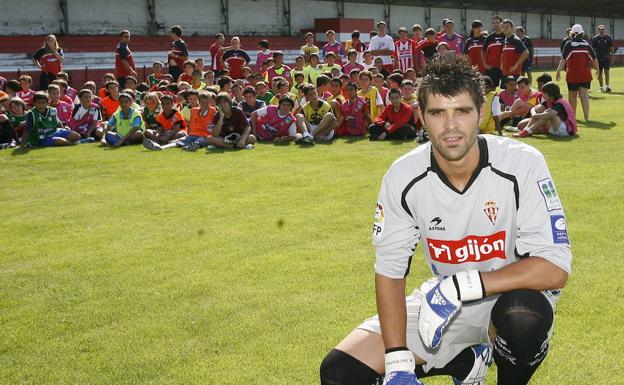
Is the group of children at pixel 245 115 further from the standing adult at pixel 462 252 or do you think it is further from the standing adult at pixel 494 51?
the standing adult at pixel 462 252

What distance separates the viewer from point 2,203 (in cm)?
958

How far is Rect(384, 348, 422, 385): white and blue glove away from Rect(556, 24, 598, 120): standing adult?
14.8 m

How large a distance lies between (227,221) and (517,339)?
526 centimetres

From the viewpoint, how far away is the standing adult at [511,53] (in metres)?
18.6

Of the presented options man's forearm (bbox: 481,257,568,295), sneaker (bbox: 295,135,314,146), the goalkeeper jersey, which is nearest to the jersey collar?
the goalkeeper jersey

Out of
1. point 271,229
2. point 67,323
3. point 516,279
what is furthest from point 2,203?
point 516,279

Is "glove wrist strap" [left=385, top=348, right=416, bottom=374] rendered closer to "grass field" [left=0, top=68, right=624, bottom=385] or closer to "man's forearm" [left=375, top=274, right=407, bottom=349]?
"man's forearm" [left=375, top=274, right=407, bottom=349]

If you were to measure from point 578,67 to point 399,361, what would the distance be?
15.5 meters

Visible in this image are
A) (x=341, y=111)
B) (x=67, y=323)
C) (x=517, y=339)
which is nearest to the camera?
(x=517, y=339)

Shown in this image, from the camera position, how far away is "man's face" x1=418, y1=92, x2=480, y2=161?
3.25m

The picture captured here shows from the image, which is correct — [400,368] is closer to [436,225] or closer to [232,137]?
[436,225]

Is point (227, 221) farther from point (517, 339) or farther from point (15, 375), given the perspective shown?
point (517, 339)

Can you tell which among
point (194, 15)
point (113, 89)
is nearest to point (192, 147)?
point (113, 89)

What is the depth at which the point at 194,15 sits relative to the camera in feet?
113
